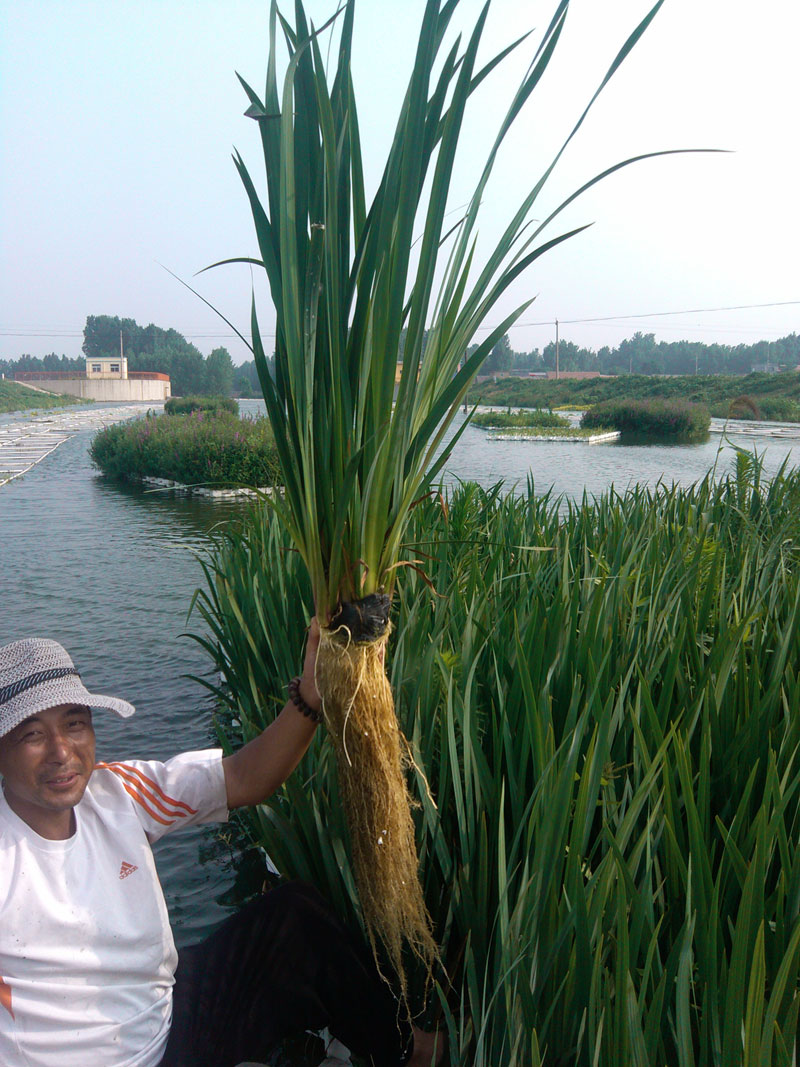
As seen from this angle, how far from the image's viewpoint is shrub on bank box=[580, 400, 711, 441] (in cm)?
3231

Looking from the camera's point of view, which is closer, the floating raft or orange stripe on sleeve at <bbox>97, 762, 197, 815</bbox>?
orange stripe on sleeve at <bbox>97, 762, 197, 815</bbox>

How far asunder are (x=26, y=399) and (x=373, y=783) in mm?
78701

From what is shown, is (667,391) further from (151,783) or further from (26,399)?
(151,783)

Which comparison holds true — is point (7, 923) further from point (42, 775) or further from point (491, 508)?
point (491, 508)

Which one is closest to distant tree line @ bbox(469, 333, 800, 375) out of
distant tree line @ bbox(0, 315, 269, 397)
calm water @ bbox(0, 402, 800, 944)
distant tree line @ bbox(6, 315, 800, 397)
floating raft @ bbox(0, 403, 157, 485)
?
distant tree line @ bbox(6, 315, 800, 397)

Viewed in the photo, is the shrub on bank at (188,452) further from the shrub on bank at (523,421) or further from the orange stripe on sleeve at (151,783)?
the shrub on bank at (523,421)

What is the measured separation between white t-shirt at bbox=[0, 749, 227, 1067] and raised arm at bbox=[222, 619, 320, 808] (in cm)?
9

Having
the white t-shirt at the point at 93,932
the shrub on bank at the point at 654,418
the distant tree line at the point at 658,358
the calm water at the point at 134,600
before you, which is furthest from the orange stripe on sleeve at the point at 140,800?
the distant tree line at the point at 658,358

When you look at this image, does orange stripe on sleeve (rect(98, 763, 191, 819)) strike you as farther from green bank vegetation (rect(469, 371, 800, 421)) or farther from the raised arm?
green bank vegetation (rect(469, 371, 800, 421))

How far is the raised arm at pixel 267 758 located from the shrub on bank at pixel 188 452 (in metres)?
14.4

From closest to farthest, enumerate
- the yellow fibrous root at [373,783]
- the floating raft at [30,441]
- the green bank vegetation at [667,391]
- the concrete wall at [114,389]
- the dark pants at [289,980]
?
1. the yellow fibrous root at [373,783]
2. the dark pants at [289,980]
3. the floating raft at [30,441]
4. the green bank vegetation at [667,391]
5. the concrete wall at [114,389]

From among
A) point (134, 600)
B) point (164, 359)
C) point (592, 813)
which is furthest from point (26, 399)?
point (592, 813)

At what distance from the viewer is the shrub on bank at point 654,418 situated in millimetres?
32312

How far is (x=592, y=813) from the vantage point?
150cm
